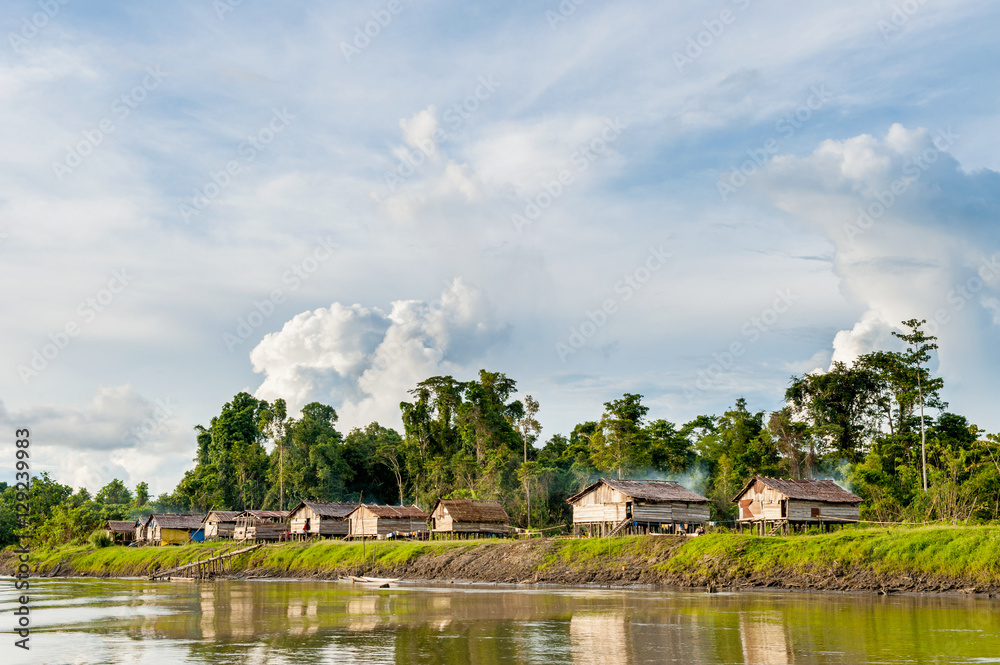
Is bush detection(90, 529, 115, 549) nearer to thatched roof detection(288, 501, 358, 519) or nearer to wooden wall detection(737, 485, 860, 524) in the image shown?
thatched roof detection(288, 501, 358, 519)

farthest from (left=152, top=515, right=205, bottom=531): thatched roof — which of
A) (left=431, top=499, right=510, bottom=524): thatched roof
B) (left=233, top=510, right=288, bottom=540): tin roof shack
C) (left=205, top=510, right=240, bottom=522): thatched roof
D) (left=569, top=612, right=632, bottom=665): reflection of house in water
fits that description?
(left=569, top=612, right=632, bottom=665): reflection of house in water

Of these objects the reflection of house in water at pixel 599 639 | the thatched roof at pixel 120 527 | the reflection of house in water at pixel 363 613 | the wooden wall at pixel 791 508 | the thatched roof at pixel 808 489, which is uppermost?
the thatched roof at pixel 808 489

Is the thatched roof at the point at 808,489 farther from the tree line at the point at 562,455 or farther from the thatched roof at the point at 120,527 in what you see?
the thatched roof at the point at 120,527

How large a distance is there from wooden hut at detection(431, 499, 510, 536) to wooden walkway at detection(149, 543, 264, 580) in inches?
680

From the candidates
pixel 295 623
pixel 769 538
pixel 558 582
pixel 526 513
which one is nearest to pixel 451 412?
pixel 526 513

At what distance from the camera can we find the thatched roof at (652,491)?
61969 millimetres

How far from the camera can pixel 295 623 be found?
111ft

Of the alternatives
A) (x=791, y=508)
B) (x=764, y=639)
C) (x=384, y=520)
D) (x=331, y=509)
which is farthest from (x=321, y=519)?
(x=764, y=639)

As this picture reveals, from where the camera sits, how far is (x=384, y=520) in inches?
3142

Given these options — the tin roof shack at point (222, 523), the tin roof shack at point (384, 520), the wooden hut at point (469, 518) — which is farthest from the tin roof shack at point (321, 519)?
the wooden hut at point (469, 518)

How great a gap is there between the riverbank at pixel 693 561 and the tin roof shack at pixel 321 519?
6.98 m

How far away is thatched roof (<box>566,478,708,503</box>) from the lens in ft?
203

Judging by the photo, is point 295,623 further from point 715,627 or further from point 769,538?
point 769,538

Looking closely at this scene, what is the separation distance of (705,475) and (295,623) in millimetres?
54925
